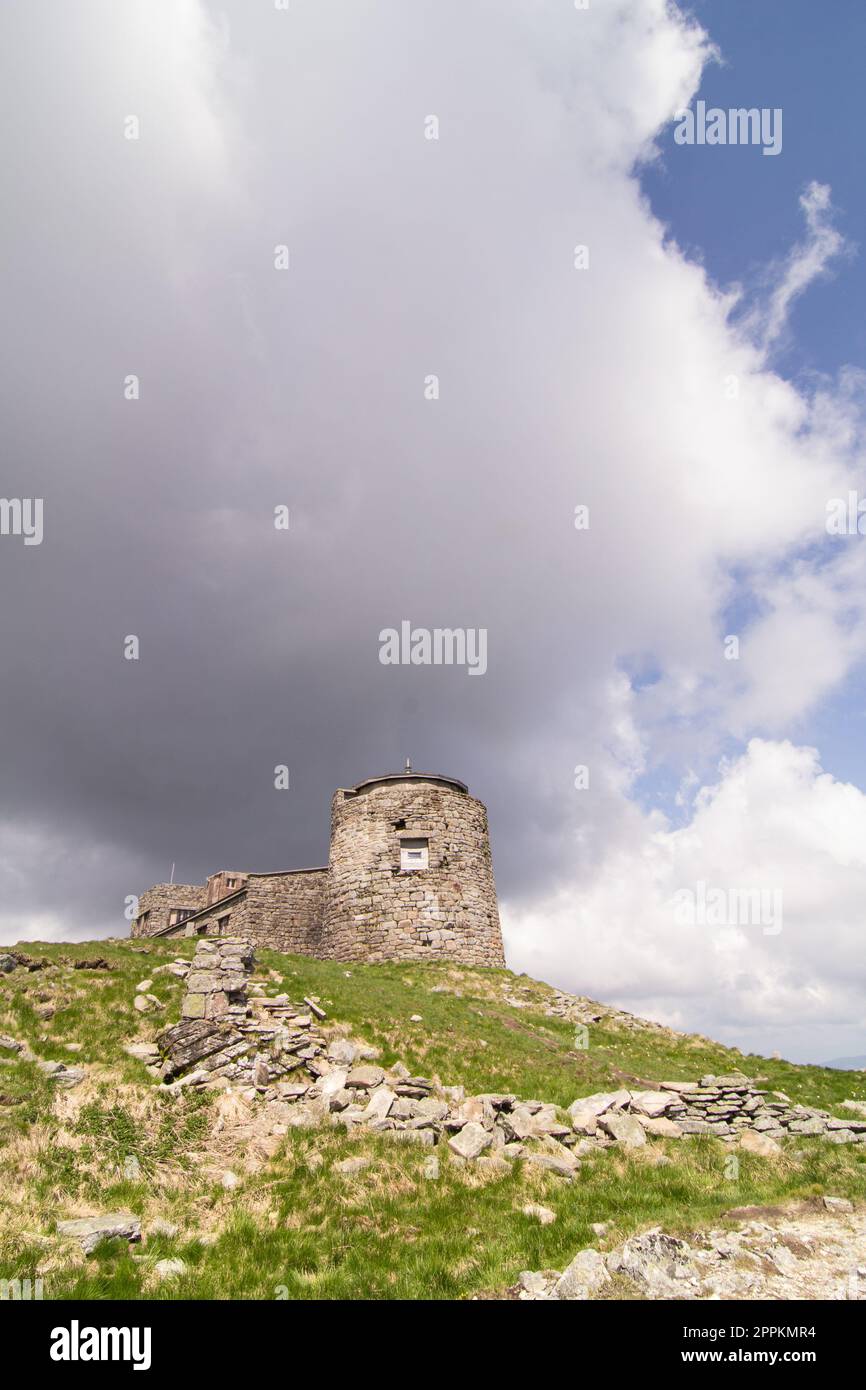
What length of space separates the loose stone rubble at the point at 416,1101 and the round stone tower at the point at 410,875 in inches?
601

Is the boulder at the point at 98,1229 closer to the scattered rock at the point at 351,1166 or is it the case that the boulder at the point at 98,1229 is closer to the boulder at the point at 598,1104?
the scattered rock at the point at 351,1166

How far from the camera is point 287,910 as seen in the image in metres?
39.2

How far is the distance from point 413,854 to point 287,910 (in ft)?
30.8

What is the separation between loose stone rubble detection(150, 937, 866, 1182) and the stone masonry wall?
20824mm

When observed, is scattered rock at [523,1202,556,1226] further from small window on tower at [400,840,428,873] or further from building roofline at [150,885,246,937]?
building roofline at [150,885,246,937]

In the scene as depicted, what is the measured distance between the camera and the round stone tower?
3325 centimetres

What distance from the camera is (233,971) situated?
778 inches

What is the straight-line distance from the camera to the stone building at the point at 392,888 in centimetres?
3341

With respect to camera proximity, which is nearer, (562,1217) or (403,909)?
(562,1217)

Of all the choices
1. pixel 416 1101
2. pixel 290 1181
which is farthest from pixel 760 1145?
pixel 290 1181

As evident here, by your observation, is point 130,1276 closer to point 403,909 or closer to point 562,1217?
point 562,1217
